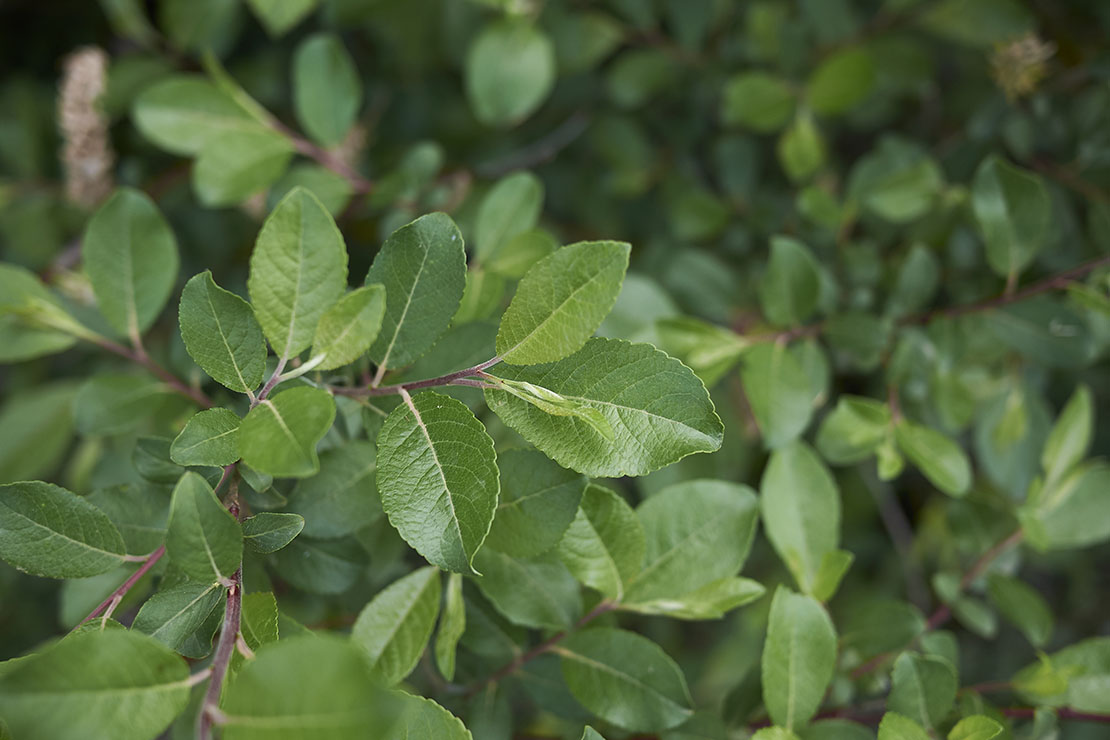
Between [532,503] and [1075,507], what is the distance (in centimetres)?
67

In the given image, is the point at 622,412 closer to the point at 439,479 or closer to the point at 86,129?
the point at 439,479

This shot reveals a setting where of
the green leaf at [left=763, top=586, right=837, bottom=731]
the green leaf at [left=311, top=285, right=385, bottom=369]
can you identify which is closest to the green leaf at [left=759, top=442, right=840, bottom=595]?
the green leaf at [left=763, top=586, right=837, bottom=731]

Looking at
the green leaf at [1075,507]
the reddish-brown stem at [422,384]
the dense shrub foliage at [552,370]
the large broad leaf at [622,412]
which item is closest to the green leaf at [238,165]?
the dense shrub foliage at [552,370]

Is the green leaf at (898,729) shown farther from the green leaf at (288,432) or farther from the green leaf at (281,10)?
the green leaf at (281,10)

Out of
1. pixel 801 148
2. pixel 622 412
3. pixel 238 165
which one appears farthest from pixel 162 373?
pixel 801 148

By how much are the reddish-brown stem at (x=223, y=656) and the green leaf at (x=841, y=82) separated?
3.13ft

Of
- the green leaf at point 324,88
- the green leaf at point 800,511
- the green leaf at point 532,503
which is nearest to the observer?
the green leaf at point 532,503

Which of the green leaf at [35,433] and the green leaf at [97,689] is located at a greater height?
the green leaf at [97,689]

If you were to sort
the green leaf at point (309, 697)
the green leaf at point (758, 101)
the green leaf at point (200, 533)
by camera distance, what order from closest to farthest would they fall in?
the green leaf at point (309, 697) → the green leaf at point (200, 533) → the green leaf at point (758, 101)

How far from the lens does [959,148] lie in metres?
1.05

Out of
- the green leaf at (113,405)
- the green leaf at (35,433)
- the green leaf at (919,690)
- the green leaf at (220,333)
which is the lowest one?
the green leaf at (35,433)

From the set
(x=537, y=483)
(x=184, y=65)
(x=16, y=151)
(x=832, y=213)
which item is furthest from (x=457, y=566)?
(x=16, y=151)

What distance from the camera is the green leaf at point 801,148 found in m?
1.07

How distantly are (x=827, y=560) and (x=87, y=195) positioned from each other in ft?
3.90
